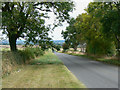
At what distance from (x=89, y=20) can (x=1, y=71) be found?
842 inches

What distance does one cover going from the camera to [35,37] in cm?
1645

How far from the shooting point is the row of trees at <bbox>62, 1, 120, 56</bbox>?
1742 cm

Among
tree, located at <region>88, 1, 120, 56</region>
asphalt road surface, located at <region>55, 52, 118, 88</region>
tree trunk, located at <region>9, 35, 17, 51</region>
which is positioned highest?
tree, located at <region>88, 1, 120, 56</region>

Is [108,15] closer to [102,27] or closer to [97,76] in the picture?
[102,27]

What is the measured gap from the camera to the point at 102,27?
1934 centimetres

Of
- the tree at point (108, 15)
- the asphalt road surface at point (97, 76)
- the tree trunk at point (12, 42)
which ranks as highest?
the tree at point (108, 15)

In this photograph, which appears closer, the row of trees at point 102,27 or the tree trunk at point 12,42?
the tree trunk at point 12,42

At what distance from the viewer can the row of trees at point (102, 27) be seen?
57.2 ft

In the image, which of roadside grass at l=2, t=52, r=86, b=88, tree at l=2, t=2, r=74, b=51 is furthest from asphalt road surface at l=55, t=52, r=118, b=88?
tree at l=2, t=2, r=74, b=51

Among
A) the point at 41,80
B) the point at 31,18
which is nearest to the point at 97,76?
the point at 41,80

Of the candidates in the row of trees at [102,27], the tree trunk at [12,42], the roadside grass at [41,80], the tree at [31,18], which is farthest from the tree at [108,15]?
the tree trunk at [12,42]

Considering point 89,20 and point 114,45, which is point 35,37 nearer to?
point 89,20

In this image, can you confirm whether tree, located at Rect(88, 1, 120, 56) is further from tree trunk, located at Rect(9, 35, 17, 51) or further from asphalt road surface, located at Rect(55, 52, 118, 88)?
tree trunk, located at Rect(9, 35, 17, 51)

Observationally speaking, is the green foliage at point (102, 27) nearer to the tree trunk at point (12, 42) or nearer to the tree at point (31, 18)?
the tree at point (31, 18)
